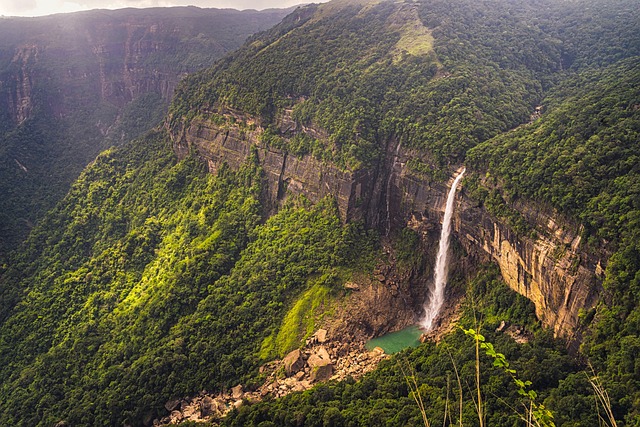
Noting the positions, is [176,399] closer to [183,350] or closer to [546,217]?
[183,350]

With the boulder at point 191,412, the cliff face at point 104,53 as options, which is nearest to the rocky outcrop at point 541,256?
the boulder at point 191,412

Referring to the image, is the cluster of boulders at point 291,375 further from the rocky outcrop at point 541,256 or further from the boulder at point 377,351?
the rocky outcrop at point 541,256

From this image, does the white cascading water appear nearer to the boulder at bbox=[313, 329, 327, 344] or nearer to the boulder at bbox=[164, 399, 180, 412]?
the boulder at bbox=[313, 329, 327, 344]

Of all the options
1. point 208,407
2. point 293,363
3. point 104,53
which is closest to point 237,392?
point 208,407

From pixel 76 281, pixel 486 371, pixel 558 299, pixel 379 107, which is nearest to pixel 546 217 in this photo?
pixel 558 299

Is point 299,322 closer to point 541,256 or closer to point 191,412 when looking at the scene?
point 191,412

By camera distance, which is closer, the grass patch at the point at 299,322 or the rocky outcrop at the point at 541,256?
the rocky outcrop at the point at 541,256
